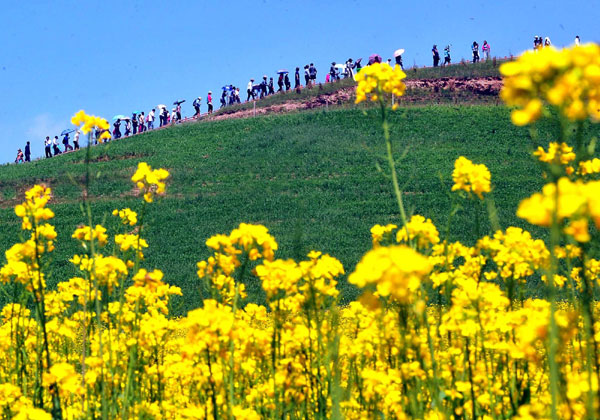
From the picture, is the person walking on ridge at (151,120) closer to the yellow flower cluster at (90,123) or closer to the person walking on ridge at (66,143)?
the person walking on ridge at (66,143)

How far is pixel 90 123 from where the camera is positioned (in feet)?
8.02

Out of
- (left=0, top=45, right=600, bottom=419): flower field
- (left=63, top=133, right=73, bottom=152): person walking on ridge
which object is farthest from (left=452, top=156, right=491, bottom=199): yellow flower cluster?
(left=63, top=133, right=73, bottom=152): person walking on ridge

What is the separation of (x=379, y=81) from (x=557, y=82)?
1288 mm

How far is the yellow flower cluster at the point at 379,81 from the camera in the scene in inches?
84.4

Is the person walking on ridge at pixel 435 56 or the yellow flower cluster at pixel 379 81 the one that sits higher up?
the person walking on ridge at pixel 435 56

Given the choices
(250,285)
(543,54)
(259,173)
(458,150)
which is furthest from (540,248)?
(458,150)

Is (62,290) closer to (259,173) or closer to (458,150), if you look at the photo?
(259,173)

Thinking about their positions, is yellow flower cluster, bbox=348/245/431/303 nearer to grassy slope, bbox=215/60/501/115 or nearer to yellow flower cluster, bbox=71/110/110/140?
yellow flower cluster, bbox=71/110/110/140

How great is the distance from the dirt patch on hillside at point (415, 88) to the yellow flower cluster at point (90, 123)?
3565 centimetres

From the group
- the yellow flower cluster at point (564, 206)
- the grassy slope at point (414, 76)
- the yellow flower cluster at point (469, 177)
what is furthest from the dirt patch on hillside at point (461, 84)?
the yellow flower cluster at point (564, 206)

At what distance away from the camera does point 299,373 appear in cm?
223

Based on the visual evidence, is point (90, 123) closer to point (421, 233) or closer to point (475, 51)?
point (421, 233)

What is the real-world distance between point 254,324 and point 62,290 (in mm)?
1276

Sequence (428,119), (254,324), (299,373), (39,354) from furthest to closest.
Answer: (428,119)
(254,324)
(39,354)
(299,373)
